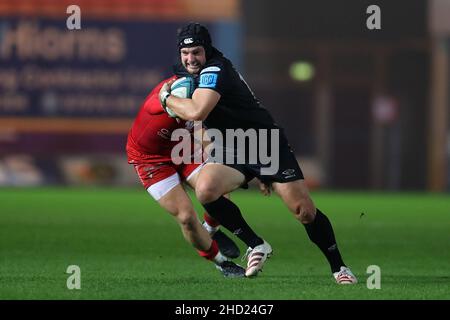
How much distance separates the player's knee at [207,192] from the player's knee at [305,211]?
2.18ft

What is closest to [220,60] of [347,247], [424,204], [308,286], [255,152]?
[255,152]

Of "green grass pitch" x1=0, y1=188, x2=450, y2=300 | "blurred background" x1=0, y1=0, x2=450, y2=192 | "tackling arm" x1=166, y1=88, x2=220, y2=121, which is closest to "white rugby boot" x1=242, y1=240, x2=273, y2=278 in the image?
"green grass pitch" x1=0, y1=188, x2=450, y2=300

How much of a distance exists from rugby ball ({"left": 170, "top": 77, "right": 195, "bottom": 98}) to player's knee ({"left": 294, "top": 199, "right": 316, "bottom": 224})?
3.82ft

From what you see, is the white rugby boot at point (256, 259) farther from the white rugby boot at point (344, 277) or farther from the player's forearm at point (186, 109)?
the player's forearm at point (186, 109)

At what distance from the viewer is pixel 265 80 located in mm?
32656

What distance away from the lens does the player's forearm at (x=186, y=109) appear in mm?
9664

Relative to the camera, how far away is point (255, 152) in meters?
10.0

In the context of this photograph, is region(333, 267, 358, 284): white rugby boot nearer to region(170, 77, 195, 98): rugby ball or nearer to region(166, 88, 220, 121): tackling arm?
region(166, 88, 220, 121): tackling arm

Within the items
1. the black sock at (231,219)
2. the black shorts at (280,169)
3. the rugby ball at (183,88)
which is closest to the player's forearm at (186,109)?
the rugby ball at (183,88)

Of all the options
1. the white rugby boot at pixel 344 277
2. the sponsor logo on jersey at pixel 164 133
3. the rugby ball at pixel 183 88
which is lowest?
the white rugby boot at pixel 344 277

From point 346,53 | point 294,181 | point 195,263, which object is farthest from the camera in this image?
point 346,53

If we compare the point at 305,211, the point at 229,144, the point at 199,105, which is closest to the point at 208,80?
the point at 199,105
